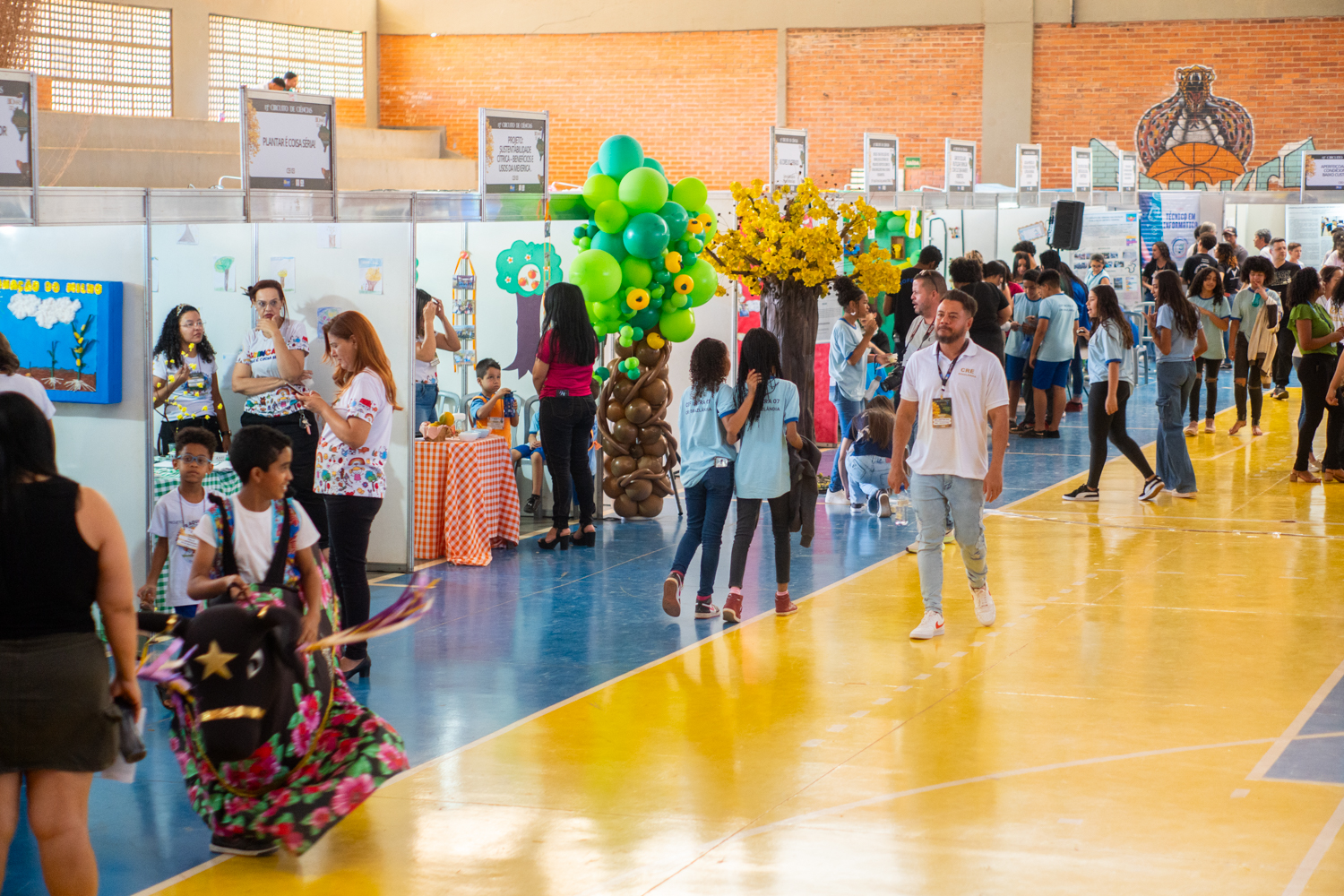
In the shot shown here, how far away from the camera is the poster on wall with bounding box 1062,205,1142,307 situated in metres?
16.0

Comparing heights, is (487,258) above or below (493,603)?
above

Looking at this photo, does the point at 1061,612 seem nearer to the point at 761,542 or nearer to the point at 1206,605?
the point at 1206,605

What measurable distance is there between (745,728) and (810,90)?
55.6 feet

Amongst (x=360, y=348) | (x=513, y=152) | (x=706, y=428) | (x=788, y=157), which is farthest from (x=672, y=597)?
(x=788, y=157)

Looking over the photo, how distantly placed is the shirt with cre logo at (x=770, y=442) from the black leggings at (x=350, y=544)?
1.66 m

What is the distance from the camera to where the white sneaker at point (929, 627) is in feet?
20.2

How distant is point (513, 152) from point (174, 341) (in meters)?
2.29

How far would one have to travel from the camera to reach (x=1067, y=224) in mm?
15078

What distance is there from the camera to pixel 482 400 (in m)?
8.87

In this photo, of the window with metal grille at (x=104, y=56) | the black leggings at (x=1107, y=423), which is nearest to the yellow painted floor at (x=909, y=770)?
the black leggings at (x=1107, y=423)

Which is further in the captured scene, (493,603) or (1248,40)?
(1248,40)

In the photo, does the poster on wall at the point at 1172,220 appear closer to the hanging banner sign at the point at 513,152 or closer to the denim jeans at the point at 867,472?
the denim jeans at the point at 867,472

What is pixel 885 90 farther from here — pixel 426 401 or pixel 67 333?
pixel 67 333

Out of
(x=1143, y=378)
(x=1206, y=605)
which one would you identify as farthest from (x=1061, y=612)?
(x=1143, y=378)
